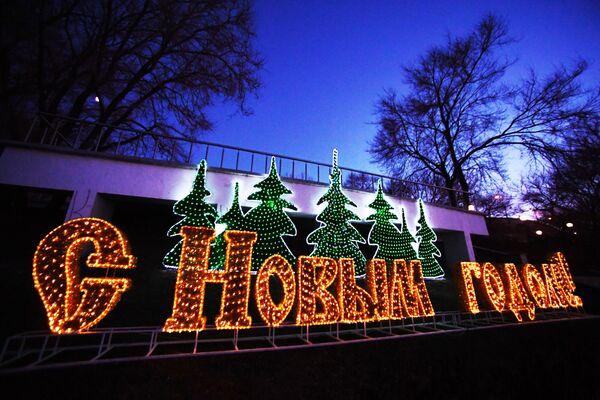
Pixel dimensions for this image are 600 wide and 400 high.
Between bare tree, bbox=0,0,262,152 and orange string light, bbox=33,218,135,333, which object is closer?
orange string light, bbox=33,218,135,333

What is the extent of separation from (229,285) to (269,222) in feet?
8.23

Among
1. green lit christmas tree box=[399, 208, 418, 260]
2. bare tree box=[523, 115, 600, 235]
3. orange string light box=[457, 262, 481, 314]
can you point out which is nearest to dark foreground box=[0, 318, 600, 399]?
orange string light box=[457, 262, 481, 314]

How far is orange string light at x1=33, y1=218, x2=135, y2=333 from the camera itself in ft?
11.0

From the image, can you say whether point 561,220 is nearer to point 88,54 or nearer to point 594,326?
point 594,326

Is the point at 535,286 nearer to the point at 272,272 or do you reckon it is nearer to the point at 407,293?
the point at 407,293

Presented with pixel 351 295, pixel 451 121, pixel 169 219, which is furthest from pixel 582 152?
pixel 169 219

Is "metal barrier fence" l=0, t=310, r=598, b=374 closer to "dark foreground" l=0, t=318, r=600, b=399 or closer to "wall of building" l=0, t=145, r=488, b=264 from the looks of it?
"dark foreground" l=0, t=318, r=600, b=399

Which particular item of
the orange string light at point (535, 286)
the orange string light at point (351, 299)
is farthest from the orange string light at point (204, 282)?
the orange string light at point (535, 286)

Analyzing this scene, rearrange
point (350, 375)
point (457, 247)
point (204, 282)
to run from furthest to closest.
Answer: point (457, 247)
point (204, 282)
point (350, 375)

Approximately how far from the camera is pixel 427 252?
28.0ft

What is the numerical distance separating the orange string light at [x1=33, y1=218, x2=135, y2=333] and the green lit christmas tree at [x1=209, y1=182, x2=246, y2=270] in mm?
2342

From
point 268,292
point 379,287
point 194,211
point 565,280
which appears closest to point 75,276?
point 194,211

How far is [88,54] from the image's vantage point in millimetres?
7898

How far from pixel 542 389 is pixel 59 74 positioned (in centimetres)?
1331
